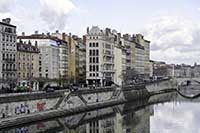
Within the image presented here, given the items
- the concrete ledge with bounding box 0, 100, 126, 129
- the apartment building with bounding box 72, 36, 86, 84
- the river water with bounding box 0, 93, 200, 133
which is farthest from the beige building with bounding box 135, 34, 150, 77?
the concrete ledge with bounding box 0, 100, 126, 129

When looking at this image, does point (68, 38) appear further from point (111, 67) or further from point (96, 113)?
point (96, 113)

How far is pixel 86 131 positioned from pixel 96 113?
12.6 meters

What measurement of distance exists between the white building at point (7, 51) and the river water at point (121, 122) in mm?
12519

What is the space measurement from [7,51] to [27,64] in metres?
7.78

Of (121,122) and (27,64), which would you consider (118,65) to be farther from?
(121,122)

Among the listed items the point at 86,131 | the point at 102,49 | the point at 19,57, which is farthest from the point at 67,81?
the point at 86,131

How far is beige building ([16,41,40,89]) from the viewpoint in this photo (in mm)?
62188

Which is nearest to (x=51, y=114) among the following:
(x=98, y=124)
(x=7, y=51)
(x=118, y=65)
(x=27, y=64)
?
(x=98, y=124)

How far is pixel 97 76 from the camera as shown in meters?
78.6

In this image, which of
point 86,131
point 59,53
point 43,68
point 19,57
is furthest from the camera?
point 59,53

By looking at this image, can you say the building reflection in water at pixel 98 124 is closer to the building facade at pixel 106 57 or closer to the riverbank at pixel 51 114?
the riverbank at pixel 51 114

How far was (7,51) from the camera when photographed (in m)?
57.1

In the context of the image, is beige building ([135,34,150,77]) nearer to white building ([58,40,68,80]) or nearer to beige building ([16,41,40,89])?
white building ([58,40,68,80])

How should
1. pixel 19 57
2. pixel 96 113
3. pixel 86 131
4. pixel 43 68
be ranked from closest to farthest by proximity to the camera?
pixel 86 131 → pixel 96 113 → pixel 19 57 → pixel 43 68
